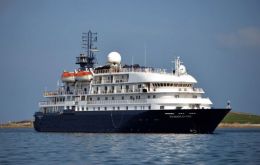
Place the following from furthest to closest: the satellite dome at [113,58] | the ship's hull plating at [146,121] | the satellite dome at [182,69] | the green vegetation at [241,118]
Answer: the green vegetation at [241,118], the satellite dome at [113,58], the satellite dome at [182,69], the ship's hull plating at [146,121]

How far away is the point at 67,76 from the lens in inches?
3487


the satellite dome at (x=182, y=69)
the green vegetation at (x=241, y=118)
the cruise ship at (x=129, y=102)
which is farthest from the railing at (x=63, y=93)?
the green vegetation at (x=241, y=118)

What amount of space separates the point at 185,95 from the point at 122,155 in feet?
96.3

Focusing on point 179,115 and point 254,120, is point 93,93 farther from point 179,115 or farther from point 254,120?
point 254,120

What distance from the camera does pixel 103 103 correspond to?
8112cm

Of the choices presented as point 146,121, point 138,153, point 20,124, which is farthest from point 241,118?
point 138,153

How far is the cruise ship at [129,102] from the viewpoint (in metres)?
73.2

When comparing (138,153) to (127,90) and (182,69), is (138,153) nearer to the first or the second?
(127,90)

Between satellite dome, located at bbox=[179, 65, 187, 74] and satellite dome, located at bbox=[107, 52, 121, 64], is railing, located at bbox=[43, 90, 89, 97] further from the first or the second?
satellite dome, located at bbox=[179, 65, 187, 74]

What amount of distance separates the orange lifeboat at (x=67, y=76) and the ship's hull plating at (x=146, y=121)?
15.9 ft

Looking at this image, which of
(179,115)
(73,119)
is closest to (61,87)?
(73,119)

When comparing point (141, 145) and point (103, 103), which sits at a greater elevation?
point (103, 103)

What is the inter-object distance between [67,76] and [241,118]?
261 feet

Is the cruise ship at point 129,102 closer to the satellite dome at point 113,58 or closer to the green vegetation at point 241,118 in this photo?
the satellite dome at point 113,58
